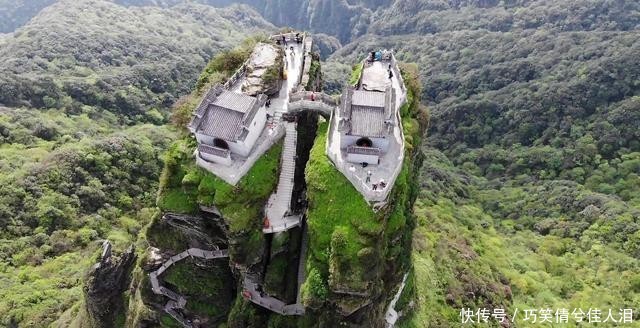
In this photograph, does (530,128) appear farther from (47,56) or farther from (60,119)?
(47,56)

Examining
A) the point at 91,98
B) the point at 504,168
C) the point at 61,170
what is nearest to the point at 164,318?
the point at 61,170

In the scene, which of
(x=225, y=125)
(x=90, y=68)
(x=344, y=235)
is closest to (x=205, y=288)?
(x=225, y=125)

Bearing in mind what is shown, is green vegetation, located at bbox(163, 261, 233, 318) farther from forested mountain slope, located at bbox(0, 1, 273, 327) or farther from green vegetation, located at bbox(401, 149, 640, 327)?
forested mountain slope, located at bbox(0, 1, 273, 327)

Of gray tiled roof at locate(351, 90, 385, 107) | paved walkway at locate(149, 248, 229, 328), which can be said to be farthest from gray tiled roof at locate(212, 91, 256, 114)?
paved walkway at locate(149, 248, 229, 328)

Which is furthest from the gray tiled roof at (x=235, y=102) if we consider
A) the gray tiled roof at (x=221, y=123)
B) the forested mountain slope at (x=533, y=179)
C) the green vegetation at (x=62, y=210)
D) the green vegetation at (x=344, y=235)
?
the green vegetation at (x=62, y=210)

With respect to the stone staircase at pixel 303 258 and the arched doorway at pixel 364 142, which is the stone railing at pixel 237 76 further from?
the stone staircase at pixel 303 258

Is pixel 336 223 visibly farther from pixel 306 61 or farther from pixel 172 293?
pixel 306 61
